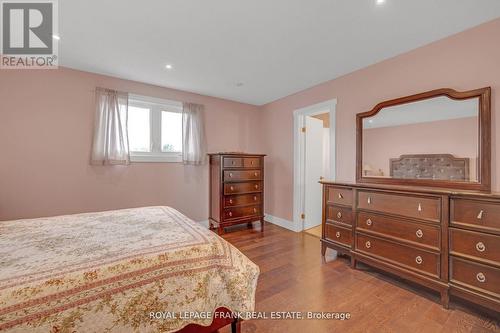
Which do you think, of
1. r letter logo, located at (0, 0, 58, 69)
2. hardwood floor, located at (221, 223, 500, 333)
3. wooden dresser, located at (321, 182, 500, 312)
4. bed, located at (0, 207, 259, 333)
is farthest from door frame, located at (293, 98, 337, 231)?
r letter logo, located at (0, 0, 58, 69)

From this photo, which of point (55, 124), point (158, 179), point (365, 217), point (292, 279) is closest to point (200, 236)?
point (292, 279)

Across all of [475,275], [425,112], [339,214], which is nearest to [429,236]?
[475,275]

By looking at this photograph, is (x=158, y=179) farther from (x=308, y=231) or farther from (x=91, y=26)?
(x=308, y=231)

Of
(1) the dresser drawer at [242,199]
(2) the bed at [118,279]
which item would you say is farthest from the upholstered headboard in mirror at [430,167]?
(1) the dresser drawer at [242,199]

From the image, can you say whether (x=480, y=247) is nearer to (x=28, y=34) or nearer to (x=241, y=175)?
(x=241, y=175)

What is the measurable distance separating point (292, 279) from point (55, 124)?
11.0 feet

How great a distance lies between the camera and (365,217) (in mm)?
2215

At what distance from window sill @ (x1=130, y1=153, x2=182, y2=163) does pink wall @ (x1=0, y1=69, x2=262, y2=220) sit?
0.07 m

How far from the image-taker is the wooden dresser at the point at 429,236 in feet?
5.00

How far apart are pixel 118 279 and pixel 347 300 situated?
5.85 ft

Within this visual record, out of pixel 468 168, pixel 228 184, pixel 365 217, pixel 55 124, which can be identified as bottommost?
pixel 365 217

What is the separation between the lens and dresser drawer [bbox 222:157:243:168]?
11.2 feet

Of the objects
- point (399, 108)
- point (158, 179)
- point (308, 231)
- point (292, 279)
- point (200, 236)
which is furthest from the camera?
point (308, 231)

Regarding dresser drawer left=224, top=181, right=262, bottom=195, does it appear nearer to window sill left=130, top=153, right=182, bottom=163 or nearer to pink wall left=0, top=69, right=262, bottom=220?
pink wall left=0, top=69, right=262, bottom=220
